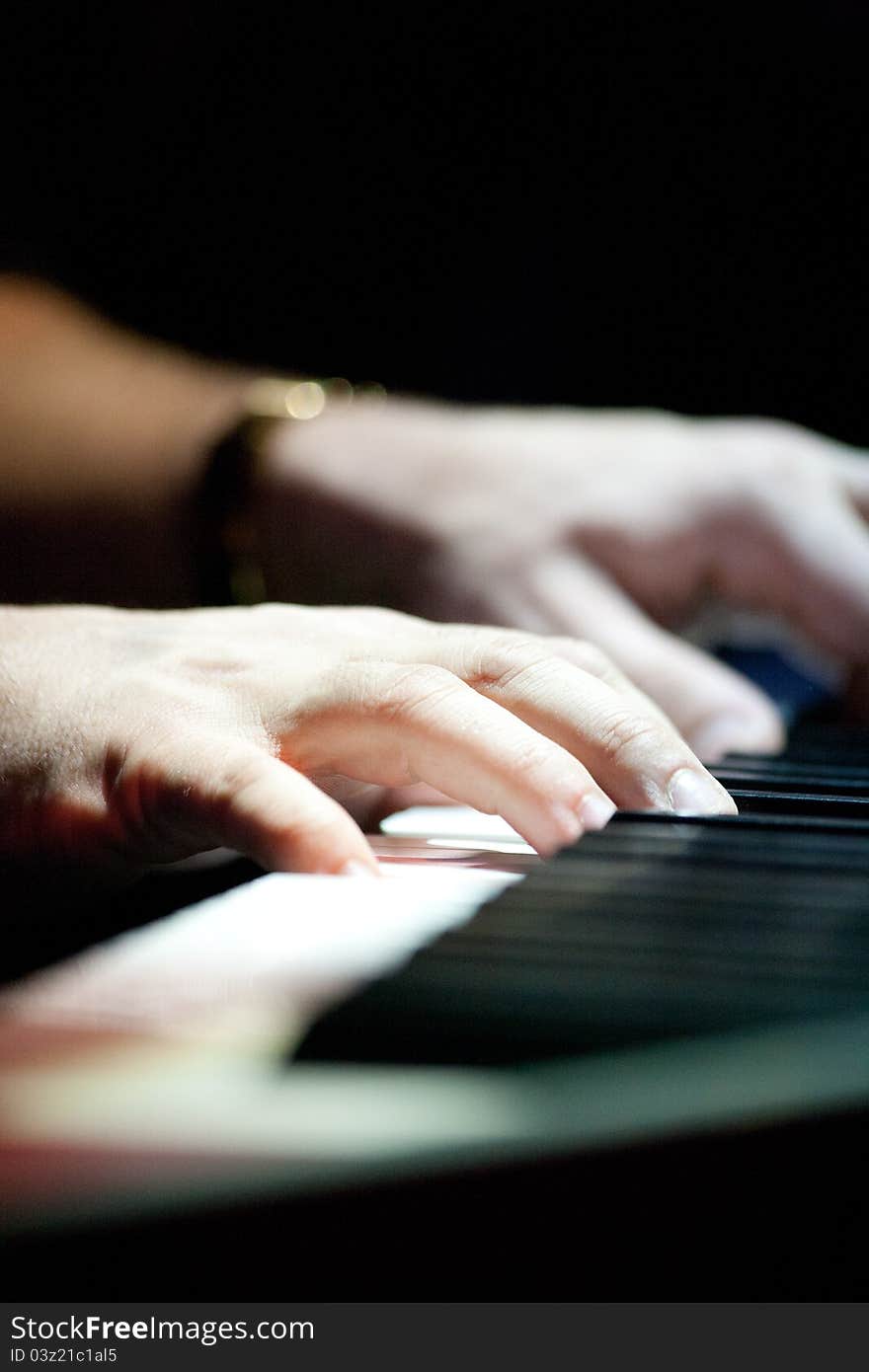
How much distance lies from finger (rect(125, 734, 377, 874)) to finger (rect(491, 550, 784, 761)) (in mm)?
332

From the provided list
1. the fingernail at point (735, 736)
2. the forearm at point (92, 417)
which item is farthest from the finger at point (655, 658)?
the forearm at point (92, 417)

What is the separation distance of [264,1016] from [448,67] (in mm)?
1789

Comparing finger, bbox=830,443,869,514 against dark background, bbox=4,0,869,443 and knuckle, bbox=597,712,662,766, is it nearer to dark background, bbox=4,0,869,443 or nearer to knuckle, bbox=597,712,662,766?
knuckle, bbox=597,712,662,766

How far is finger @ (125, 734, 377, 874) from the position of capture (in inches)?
16.9

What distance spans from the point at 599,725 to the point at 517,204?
149 centimetres

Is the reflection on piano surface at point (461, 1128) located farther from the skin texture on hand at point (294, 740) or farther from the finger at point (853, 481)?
the finger at point (853, 481)

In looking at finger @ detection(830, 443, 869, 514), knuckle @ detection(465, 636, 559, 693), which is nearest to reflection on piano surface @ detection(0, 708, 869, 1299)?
knuckle @ detection(465, 636, 559, 693)

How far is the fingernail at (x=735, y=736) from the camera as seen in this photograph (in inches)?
30.0

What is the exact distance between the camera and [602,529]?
98 centimetres

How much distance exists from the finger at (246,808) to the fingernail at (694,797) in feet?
0.46

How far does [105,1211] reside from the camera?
0.69 feet

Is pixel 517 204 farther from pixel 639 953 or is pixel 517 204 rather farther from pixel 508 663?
pixel 639 953

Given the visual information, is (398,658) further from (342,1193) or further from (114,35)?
(114,35)

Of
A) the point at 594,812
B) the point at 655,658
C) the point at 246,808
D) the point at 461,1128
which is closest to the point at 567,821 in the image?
the point at 594,812
